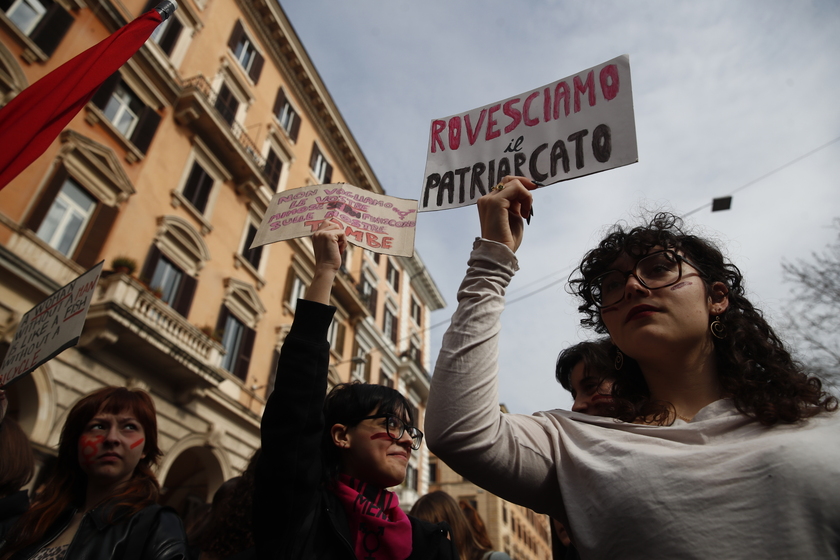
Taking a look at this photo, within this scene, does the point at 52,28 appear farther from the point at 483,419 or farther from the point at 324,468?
the point at 483,419

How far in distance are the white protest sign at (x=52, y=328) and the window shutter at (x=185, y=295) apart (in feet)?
27.8

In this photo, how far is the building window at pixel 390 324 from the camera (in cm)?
2396

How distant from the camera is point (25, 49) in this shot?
30.8 feet

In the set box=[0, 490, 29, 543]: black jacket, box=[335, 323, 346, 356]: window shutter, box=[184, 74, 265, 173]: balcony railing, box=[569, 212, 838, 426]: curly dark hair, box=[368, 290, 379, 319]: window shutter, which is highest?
box=[184, 74, 265, 173]: balcony railing

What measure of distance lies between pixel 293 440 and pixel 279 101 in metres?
17.9

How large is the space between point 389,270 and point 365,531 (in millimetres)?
24061

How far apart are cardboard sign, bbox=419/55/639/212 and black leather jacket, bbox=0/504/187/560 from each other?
170cm

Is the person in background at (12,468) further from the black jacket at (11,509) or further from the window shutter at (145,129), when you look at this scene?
the window shutter at (145,129)

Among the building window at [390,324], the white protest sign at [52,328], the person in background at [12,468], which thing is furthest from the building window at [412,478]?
the person in background at [12,468]

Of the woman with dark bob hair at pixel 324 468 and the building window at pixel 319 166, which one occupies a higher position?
the building window at pixel 319 166

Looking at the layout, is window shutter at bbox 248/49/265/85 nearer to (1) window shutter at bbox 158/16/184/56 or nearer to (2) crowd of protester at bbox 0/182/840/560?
(1) window shutter at bbox 158/16/184/56

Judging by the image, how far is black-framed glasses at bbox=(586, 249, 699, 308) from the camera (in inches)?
59.2

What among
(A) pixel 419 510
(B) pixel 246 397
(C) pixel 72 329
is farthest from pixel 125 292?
(A) pixel 419 510

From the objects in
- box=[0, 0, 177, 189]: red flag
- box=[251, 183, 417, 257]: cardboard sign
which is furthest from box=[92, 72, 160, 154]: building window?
box=[251, 183, 417, 257]: cardboard sign
